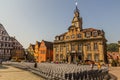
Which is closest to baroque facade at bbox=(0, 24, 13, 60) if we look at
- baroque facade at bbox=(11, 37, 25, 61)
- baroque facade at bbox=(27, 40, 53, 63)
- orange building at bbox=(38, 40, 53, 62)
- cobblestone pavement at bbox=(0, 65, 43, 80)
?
baroque facade at bbox=(11, 37, 25, 61)

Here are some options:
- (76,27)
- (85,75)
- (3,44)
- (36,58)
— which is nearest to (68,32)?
(76,27)

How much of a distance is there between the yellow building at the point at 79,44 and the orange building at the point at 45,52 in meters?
5.80

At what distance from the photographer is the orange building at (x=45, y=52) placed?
6756 centimetres

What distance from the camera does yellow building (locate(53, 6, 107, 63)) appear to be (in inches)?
2000

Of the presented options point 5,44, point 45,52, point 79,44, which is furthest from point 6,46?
point 79,44

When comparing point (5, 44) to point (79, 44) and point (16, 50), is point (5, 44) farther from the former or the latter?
point (79, 44)

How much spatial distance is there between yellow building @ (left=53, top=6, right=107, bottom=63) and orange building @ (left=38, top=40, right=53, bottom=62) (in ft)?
19.0

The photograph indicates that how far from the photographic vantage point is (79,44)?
5597 centimetres

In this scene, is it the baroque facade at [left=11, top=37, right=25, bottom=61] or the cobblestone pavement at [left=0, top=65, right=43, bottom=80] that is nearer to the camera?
the cobblestone pavement at [left=0, top=65, right=43, bottom=80]

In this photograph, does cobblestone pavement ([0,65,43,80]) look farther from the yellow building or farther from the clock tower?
the clock tower

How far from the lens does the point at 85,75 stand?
1500 cm

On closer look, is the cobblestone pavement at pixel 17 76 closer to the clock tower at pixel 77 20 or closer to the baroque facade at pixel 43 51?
the clock tower at pixel 77 20

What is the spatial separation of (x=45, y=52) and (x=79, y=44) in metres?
18.5

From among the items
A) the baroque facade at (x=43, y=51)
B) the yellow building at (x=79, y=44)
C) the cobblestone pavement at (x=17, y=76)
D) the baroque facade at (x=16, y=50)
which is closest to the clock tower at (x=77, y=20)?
the yellow building at (x=79, y=44)
